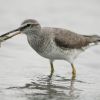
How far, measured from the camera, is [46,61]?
1800 centimetres

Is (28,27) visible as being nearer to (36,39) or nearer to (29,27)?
(29,27)

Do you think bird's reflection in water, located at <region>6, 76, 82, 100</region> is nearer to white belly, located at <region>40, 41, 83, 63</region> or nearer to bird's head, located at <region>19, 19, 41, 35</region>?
white belly, located at <region>40, 41, 83, 63</region>

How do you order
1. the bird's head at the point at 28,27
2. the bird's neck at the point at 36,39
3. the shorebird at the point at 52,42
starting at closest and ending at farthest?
the bird's head at the point at 28,27 < the shorebird at the point at 52,42 < the bird's neck at the point at 36,39

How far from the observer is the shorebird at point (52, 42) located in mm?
15584

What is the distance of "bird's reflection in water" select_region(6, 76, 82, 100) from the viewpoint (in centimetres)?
1355

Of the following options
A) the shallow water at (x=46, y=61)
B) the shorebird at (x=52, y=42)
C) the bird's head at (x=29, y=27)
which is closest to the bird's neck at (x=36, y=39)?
the shorebird at (x=52, y=42)

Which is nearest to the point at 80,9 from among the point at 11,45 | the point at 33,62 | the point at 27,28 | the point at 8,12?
the point at 8,12

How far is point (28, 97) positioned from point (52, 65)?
345 centimetres

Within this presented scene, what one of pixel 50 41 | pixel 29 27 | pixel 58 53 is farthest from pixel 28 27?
pixel 58 53

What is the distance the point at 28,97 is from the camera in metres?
13.4

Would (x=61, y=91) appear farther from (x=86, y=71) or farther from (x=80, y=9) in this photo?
(x=80, y=9)

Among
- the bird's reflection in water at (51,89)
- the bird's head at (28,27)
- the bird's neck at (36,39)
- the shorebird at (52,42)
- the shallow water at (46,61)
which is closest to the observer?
the bird's reflection in water at (51,89)

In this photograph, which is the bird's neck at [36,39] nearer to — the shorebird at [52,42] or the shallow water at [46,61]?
the shorebird at [52,42]

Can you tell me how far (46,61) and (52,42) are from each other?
7.80 feet
